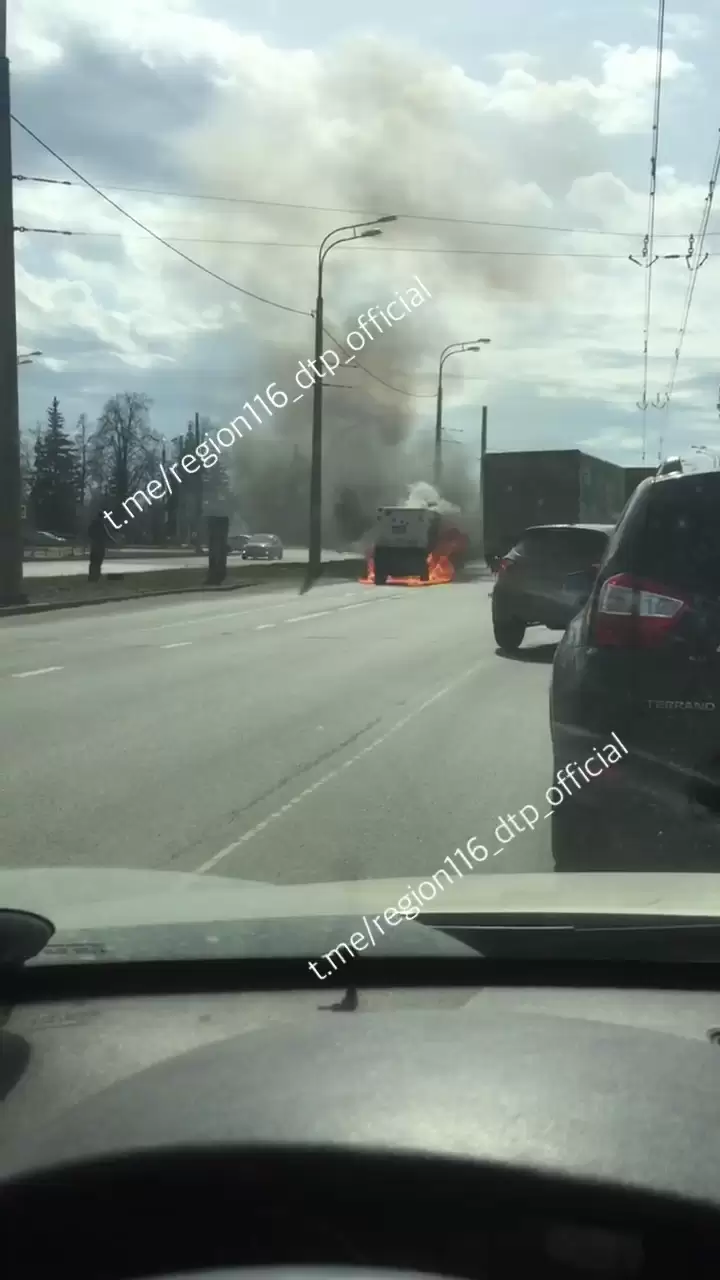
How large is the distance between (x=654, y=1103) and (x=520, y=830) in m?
4.41

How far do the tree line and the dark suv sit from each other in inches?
2749

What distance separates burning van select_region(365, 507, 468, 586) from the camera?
145ft

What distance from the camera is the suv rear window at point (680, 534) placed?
4980mm

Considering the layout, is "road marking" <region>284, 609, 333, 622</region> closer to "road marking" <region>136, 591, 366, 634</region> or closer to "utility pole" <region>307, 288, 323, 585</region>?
"road marking" <region>136, 591, 366, 634</region>

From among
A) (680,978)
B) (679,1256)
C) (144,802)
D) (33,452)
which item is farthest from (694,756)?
(33,452)

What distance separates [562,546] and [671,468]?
41.2ft

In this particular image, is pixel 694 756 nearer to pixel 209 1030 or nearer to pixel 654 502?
pixel 654 502

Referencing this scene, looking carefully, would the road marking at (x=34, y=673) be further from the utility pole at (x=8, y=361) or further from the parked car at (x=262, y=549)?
the parked car at (x=262, y=549)

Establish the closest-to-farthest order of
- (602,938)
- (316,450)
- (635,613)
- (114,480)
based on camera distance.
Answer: (602,938)
(635,613)
(316,450)
(114,480)

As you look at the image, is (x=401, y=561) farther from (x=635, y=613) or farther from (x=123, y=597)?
(x=635, y=613)

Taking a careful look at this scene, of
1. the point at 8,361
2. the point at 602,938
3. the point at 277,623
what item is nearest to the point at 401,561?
the point at 8,361

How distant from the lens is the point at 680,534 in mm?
5055

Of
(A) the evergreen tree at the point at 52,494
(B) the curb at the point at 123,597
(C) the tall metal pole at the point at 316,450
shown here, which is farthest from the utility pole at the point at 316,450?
(A) the evergreen tree at the point at 52,494

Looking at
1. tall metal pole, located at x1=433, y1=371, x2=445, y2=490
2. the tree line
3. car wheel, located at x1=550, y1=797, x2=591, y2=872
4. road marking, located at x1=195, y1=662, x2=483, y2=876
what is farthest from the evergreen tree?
car wheel, located at x1=550, y1=797, x2=591, y2=872
